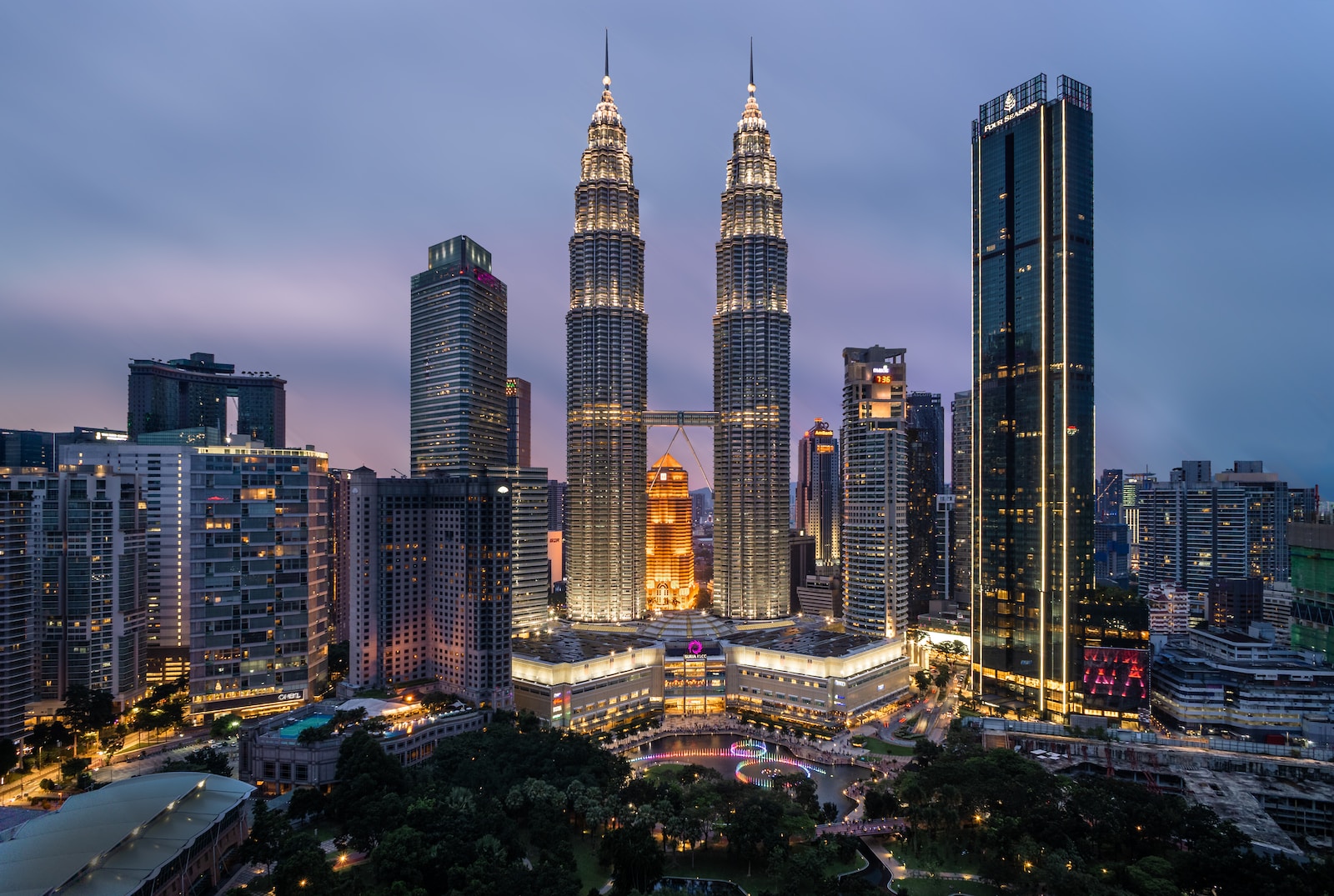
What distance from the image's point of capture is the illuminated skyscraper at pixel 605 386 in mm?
111688

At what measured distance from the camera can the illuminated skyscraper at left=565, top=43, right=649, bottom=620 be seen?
112 m

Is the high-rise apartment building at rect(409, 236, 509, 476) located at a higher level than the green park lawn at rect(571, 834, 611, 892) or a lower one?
higher

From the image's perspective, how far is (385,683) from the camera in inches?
3356

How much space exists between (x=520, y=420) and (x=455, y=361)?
8040 centimetres

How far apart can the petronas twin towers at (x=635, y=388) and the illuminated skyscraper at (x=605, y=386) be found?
0.18m

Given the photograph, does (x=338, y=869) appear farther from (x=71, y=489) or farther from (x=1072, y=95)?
(x=1072, y=95)

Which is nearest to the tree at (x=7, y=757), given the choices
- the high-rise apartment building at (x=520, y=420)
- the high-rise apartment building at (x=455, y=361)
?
the high-rise apartment building at (x=455, y=361)

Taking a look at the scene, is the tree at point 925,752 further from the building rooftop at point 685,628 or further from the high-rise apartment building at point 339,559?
the high-rise apartment building at point 339,559

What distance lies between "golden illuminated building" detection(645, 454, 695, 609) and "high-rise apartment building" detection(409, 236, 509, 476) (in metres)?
32.5

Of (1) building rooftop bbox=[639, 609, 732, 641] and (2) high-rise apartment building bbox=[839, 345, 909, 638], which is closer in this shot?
(1) building rooftop bbox=[639, 609, 732, 641]

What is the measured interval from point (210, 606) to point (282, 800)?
28.4 m

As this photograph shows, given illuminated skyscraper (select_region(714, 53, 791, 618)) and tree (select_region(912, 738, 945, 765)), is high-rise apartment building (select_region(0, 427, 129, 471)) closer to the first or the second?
illuminated skyscraper (select_region(714, 53, 791, 618))

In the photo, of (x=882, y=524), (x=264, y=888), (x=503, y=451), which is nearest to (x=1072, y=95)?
(x=882, y=524)

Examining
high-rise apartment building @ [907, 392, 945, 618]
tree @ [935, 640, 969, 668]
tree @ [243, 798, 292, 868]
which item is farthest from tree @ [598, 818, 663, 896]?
high-rise apartment building @ [907, 392, 945, 618]
